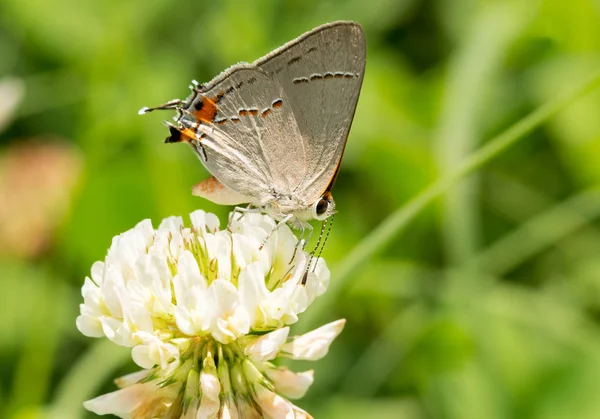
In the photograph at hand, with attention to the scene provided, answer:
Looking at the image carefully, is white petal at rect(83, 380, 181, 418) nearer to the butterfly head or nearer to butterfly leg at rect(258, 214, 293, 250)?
butterfly leg at rect(258, 214, 293, 250)

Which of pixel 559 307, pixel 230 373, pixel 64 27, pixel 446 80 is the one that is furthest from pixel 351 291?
pixel 64 27

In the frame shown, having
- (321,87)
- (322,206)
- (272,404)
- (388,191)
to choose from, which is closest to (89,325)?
(272,404)

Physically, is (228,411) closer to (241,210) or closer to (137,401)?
(137,401)

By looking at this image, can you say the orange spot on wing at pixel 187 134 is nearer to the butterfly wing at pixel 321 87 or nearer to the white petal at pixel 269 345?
the butterfly wing at pixel 321 87

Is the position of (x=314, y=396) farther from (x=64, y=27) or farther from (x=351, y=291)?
(x=64, y=27)

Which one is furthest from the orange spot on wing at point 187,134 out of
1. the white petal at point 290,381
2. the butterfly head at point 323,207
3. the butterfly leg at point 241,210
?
the white petal at point 290,381

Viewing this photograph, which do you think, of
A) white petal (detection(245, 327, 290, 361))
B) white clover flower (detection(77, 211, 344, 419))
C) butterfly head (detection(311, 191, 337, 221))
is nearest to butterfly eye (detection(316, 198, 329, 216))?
butterfly head (detection(311, 191, 337, 221))
